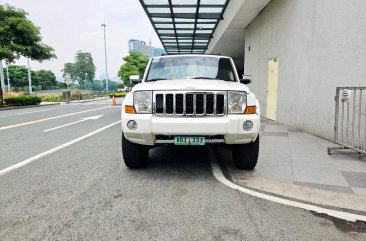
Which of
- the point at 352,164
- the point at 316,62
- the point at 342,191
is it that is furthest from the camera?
the point at 316,62

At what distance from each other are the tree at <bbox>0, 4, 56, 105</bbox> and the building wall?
60.1 ft

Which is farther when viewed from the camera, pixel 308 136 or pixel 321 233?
pixel 308 136

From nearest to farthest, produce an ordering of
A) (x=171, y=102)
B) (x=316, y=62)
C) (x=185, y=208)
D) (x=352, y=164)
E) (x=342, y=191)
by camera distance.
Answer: (x=185, y=208)
(x=342, y=191)
(x=171, y=102)
(x=352, y=164)
(x=316, y=62)

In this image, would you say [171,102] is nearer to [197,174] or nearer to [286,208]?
[197,174]

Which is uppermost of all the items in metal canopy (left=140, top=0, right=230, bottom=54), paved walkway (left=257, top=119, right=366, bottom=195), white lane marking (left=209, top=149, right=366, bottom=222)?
metal canopy (left=140, top=0, right=230, bottom=54)

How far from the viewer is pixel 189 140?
152 inches

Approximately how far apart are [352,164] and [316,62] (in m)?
3.29

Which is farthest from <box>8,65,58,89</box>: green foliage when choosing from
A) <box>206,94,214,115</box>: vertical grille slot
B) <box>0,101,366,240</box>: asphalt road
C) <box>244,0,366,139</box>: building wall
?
<box>206,94,214,115</box>: vertical grille slot

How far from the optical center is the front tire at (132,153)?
14.1 feet

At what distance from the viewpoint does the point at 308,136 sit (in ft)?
23.8

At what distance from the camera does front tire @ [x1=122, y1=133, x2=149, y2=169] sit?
4.30 metres

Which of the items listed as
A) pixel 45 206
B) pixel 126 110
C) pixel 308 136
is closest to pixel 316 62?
pixel 308 136

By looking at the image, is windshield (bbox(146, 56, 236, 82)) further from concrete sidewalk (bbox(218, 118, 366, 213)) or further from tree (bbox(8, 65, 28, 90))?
tree (bbox(8, 65, 28, 90))

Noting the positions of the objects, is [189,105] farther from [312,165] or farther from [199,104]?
[312,165]
